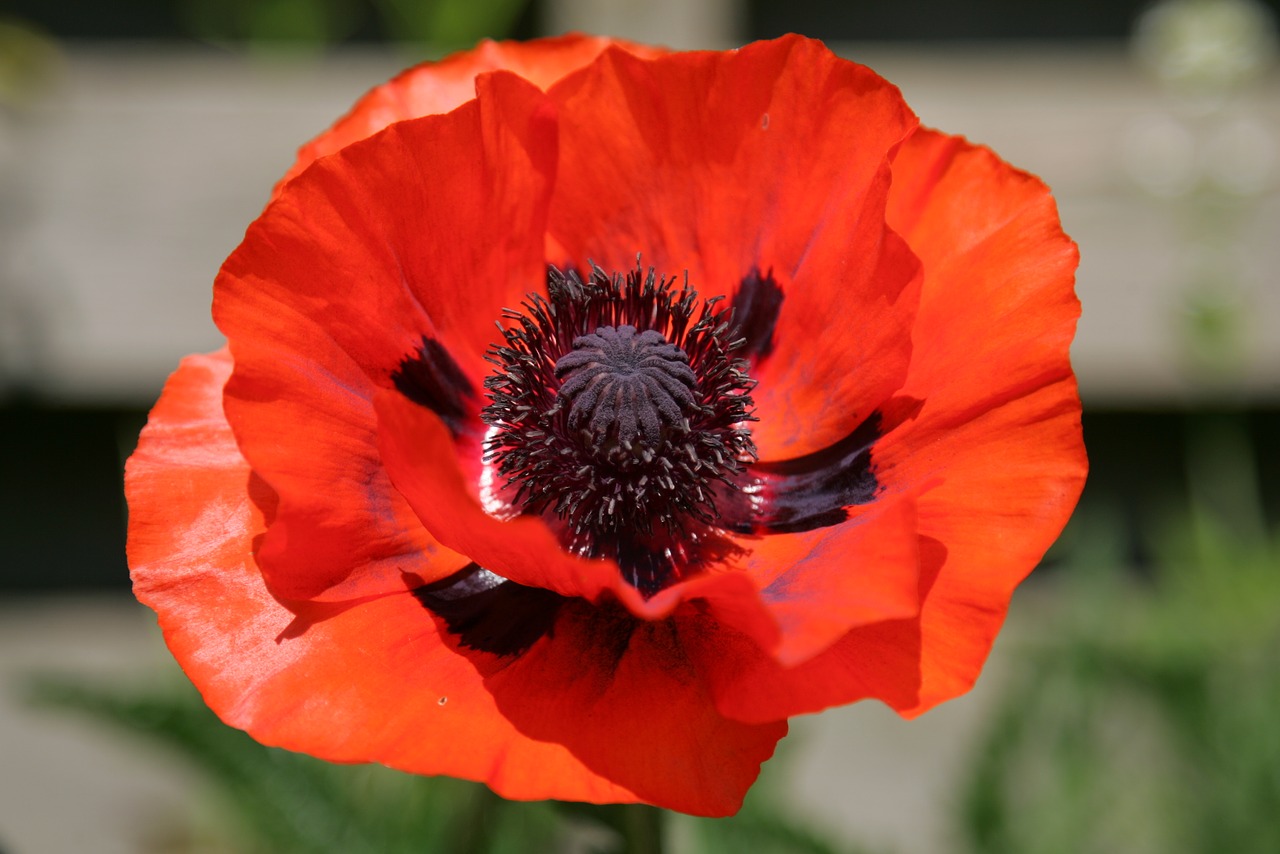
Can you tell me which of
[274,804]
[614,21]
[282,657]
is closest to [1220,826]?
[274,804]

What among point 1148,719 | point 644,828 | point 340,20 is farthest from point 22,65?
point 1148,719

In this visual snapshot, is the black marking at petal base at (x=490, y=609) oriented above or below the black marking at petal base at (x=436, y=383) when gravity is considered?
below

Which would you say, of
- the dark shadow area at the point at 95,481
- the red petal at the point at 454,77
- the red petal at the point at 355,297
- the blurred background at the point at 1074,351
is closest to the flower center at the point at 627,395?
the red petal at the point at 355,297

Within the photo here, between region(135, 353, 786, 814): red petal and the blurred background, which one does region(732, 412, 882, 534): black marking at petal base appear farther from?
the blurred background

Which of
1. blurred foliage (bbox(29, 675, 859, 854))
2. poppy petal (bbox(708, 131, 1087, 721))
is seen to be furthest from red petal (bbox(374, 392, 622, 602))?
blurred foliage (bbox(29, 675, 859, 854))

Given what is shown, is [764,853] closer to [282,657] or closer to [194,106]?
[282,657]

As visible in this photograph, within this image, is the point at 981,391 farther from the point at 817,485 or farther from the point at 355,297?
the point at 355,297

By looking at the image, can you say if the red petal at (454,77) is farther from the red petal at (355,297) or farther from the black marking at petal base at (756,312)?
the black marking at petal base at (756,312)
